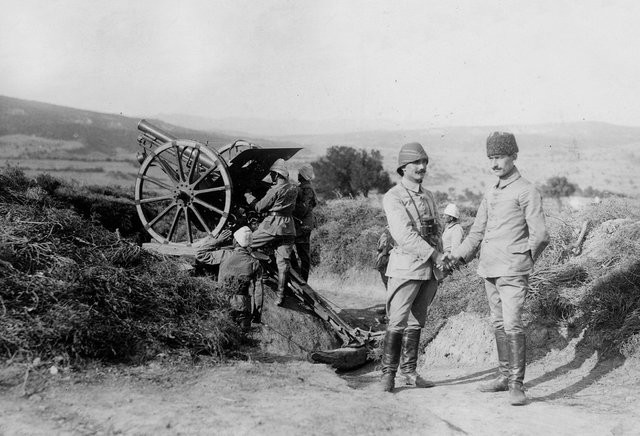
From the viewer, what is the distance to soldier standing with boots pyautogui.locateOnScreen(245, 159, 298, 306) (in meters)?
7.28

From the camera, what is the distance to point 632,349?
4816mm

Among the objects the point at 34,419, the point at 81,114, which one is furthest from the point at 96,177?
the point at 34,419

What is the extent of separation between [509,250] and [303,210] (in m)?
4.51

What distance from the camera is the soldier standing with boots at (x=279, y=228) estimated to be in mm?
7277

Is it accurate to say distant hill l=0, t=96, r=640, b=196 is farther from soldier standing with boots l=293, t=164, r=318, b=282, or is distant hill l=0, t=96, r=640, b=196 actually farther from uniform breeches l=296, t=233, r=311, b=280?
uniform breeches l=296, t=233, r=311, b=280

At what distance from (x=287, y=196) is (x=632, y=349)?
14.1ft

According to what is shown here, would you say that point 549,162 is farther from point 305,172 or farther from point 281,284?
point 281,284

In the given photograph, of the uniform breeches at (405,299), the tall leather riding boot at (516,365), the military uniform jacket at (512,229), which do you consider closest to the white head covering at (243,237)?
the uniform breeches at (405,299)

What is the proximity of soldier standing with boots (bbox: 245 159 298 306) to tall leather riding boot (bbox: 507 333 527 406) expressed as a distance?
3638mm

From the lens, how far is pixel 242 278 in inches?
261

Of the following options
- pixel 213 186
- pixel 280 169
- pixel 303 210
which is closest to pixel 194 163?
pixel 213 186

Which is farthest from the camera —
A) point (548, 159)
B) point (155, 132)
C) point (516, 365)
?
point (548, 159)

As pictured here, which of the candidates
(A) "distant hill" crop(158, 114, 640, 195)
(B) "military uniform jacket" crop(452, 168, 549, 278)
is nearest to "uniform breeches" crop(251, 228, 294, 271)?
(B) "military uniform jacket" crop(452, 168, 549, 278)

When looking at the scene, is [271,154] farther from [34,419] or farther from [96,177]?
[96,177]
